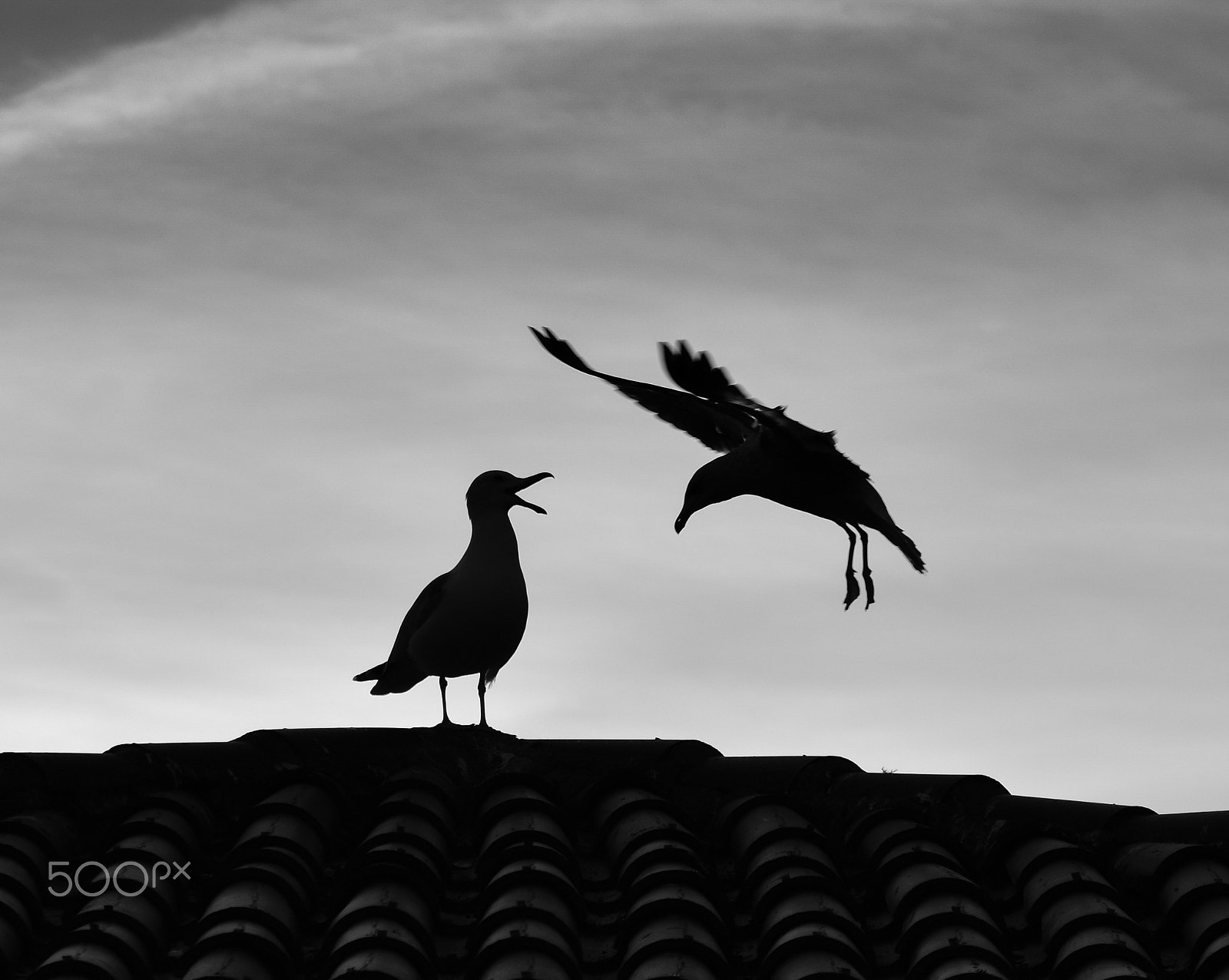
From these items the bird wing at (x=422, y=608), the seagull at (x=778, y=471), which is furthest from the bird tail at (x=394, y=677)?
the seagull at (x=778, y=471)

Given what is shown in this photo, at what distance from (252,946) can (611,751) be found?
1956mm

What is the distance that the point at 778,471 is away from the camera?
9.42 meters

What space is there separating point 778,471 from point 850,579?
2.50 feet

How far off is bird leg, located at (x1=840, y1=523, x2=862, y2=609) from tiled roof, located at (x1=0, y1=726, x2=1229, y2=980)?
2933 mm

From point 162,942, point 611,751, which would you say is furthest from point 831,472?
point 162,942

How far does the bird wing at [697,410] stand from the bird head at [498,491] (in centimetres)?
198

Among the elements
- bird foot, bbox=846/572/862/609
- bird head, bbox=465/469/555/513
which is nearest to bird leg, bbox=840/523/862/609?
bird foot, bbox=846/572/862/609

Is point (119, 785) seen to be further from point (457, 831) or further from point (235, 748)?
point (457, 831)

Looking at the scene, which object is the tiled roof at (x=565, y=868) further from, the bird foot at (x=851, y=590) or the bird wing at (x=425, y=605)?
the bird foot at (x=851, y=590)

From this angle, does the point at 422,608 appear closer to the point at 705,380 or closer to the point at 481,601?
the point at 481,601

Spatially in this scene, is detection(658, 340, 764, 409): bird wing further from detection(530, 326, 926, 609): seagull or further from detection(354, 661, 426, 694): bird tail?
detection(354, 661, 426, 694): bird tail

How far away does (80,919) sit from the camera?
4.62 meters

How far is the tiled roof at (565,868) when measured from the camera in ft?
14.6

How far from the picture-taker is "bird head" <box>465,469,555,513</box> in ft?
26.0
